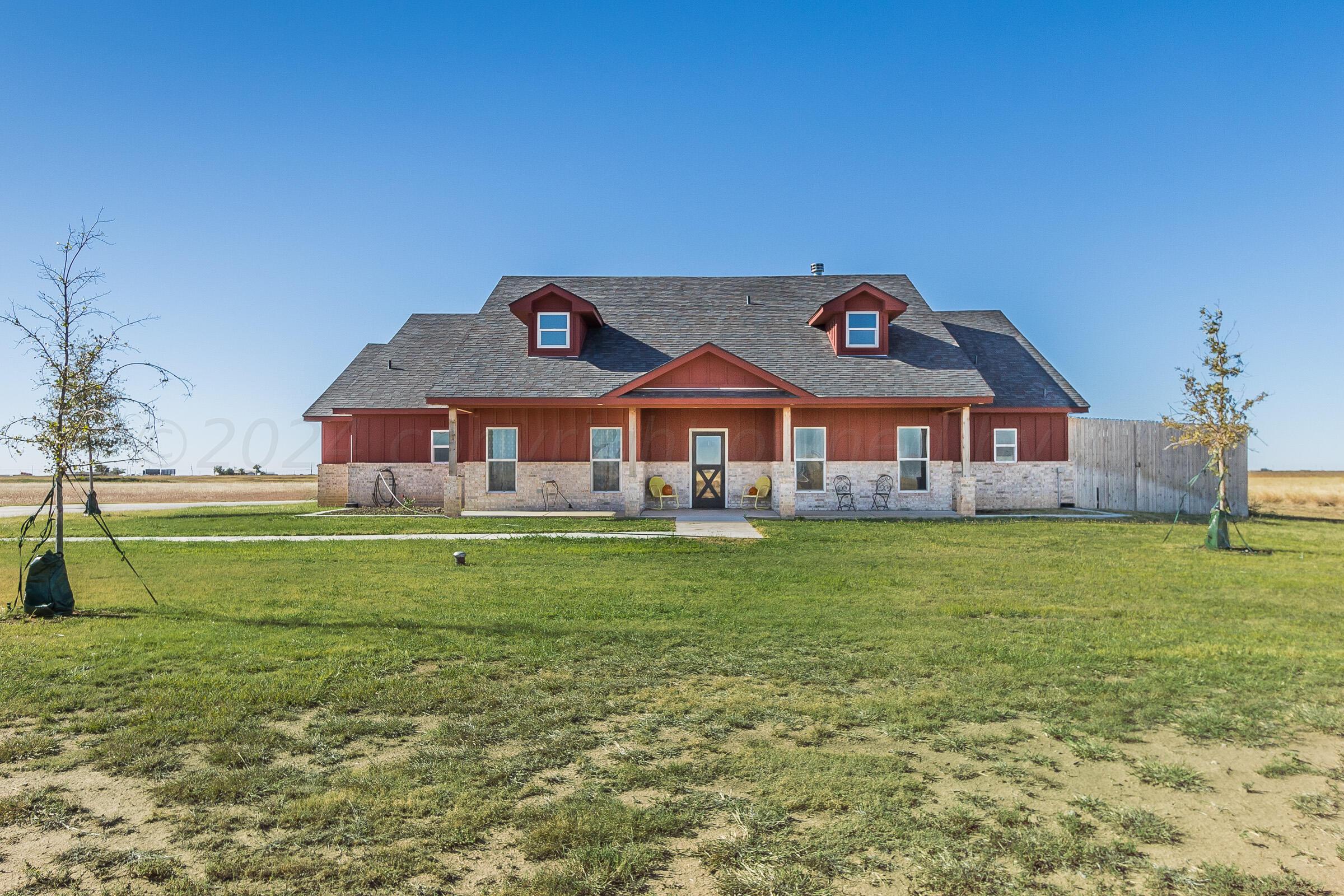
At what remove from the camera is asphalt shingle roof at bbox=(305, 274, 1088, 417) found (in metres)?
20.0

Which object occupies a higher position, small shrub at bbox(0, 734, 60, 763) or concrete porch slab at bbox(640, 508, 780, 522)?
concrete porch slab at bbox(640, 508, 780, 522)

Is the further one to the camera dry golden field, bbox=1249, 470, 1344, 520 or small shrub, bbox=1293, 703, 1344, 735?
dry golden field, bbox=1249, 470, 1344, 520

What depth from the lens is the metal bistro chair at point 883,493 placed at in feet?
66.4

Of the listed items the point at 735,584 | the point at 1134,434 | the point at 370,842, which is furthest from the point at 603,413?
the point at 370,842

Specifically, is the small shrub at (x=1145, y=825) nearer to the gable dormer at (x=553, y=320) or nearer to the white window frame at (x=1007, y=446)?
the gable dormer at (x=553, y=320)

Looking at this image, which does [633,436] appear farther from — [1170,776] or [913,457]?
[1170,776]

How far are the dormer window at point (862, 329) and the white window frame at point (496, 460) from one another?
1022cm

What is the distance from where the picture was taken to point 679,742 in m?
4.38

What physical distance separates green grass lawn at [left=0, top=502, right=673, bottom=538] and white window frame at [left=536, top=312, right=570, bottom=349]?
551cm

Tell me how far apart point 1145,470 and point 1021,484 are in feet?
12.2

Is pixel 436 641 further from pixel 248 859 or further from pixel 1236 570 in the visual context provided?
pixel 1236 570

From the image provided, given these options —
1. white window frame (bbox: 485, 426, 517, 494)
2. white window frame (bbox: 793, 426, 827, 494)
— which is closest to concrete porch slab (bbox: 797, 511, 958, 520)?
white window frame (bbox: 793, 426, 827, 494)

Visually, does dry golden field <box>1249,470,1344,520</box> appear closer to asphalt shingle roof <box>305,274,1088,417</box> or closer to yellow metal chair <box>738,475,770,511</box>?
asphalt shingle roof <box>305,274,1088,417</box>

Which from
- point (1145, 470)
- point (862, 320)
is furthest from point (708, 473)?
point (1145, 470)
